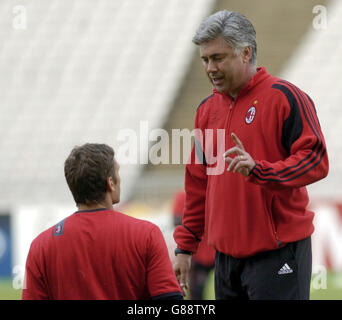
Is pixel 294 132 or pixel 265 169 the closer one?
pixel 265 169

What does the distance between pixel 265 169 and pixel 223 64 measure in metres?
0.49

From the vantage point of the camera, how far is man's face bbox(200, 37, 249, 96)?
8.45ft

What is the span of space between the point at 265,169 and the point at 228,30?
0.59m

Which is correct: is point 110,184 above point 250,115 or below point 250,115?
below

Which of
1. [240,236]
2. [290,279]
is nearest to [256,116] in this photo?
[240,236]

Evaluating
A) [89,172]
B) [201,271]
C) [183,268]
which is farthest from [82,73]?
[89,172]

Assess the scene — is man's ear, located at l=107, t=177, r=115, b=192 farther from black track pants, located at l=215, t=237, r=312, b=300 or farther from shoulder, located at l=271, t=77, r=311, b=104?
shoulder, located at l=271, t=77, r=311, b=104

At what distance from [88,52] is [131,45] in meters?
0.80

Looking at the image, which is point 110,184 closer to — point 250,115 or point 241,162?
point 241,162

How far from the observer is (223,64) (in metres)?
2.59

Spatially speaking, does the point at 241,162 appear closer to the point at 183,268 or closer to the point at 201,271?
the point at 183,268

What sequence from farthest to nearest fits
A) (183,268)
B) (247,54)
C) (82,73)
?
(82,73) → (183,268) → (247,54)

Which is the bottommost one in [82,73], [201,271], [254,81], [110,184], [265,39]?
[201,271]

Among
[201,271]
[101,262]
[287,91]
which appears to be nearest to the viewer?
[101,262]
